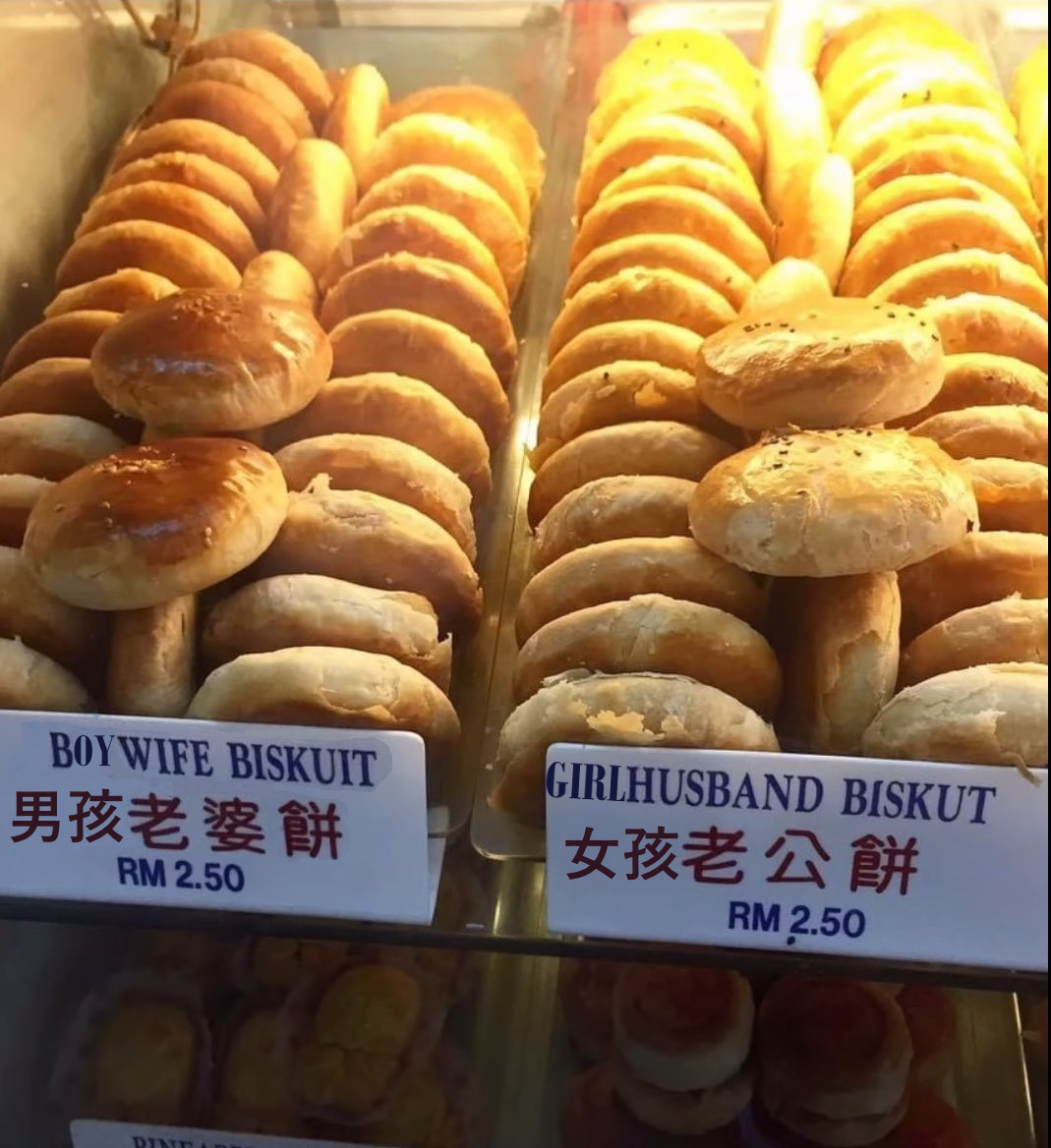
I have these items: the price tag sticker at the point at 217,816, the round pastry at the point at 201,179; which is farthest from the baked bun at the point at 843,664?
the round pastry at the point at 201,179

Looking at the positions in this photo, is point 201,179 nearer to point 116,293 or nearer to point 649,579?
point 116,293

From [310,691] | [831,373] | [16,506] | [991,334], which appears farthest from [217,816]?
[991,334]

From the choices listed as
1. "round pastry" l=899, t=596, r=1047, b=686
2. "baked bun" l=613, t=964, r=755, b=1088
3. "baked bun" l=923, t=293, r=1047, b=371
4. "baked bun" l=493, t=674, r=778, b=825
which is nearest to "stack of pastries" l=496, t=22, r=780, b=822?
"baked bun" l=493, t=674, r=778, b=825

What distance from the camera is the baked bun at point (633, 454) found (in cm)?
112

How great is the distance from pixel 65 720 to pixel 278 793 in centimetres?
16

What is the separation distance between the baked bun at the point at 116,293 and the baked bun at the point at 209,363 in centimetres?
15

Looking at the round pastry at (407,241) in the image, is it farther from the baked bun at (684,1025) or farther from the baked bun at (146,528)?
the baked bun at (684,1025)

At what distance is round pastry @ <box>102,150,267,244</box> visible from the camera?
1520 millimetres

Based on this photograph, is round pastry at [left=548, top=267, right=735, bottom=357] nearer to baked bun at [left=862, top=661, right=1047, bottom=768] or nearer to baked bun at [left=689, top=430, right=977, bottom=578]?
baked bun at [left=689, top=430, right=977, bottom=578]

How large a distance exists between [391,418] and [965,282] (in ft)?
1.82

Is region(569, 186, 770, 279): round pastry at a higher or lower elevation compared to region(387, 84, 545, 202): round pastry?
lower

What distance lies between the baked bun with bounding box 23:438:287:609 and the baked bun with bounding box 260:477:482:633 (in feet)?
0.10

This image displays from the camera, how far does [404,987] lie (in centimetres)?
132

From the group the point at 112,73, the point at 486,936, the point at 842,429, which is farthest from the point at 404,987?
A: the point at 112,73
